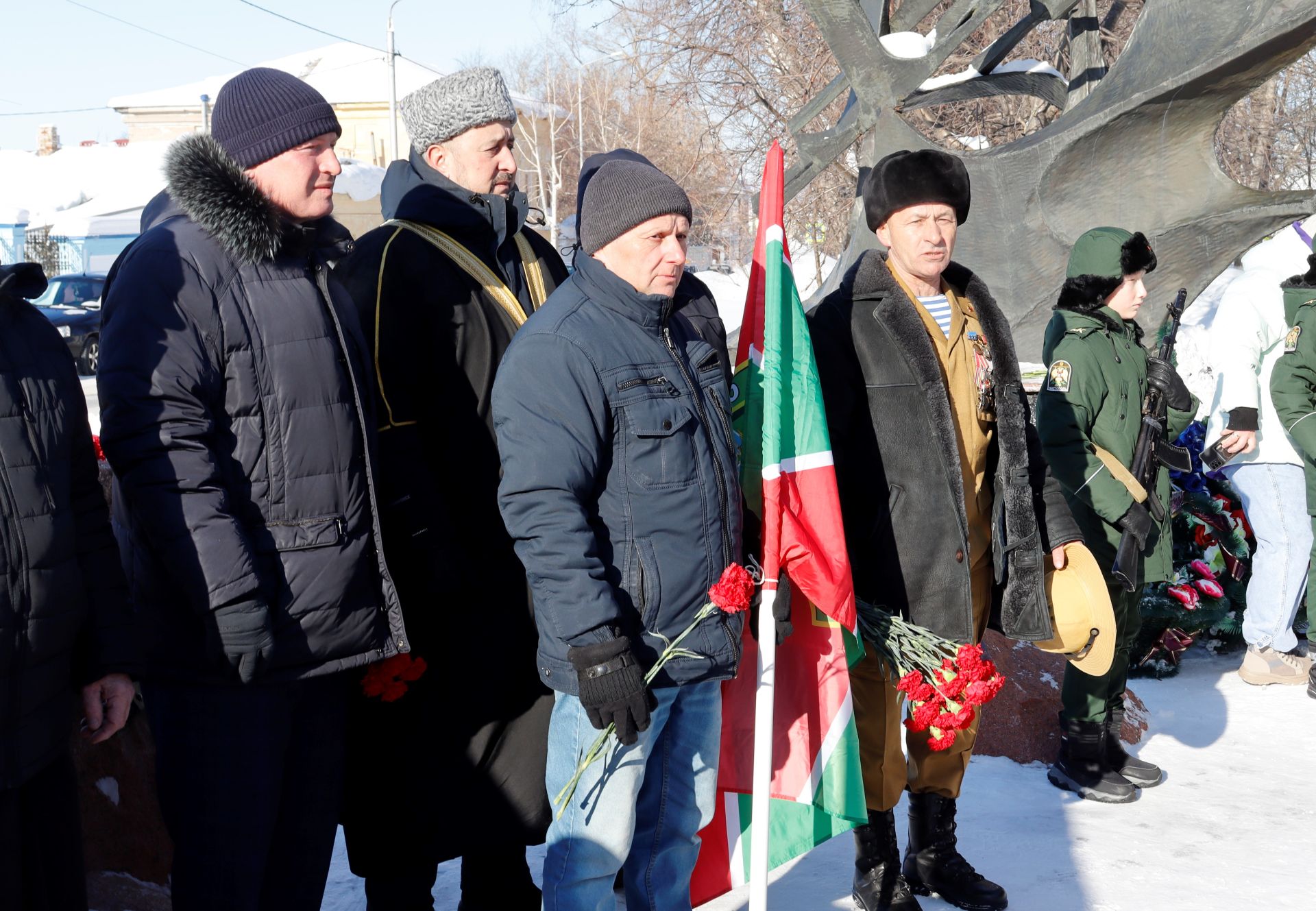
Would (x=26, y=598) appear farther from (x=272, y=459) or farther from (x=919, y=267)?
(x=919, y=267)

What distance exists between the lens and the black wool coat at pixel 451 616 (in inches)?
112

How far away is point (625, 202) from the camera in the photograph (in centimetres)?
251

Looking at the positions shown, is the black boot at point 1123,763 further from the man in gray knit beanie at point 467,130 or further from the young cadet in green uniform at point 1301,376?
the man in gray knit beanie at point 467,130

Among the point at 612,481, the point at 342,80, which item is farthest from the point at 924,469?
the point at 342,80

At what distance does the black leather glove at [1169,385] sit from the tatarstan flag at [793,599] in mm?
1701

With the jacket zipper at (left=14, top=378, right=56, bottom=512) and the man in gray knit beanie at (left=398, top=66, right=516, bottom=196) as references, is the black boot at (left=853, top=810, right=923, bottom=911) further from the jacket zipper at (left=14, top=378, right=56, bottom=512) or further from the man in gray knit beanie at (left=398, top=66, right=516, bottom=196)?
the jacket zipper at (left=14, top=378, right=56, bottom=512)

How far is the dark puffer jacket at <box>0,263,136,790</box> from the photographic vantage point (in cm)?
205

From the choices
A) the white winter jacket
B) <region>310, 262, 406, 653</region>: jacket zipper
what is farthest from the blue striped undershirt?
the white winter jacket

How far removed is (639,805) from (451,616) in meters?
0.62

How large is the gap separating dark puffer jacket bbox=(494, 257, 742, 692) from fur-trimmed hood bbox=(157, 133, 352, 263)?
518mm

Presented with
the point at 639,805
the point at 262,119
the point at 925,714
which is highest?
the point at 262,119

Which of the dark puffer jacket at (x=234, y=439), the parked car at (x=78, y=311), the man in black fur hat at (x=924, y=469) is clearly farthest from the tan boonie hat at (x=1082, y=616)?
the parked car at (x=78, y=311)

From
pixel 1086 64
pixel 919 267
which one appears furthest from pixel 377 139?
pixel 919 267

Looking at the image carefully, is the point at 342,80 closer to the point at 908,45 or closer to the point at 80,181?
the point at 80,181
